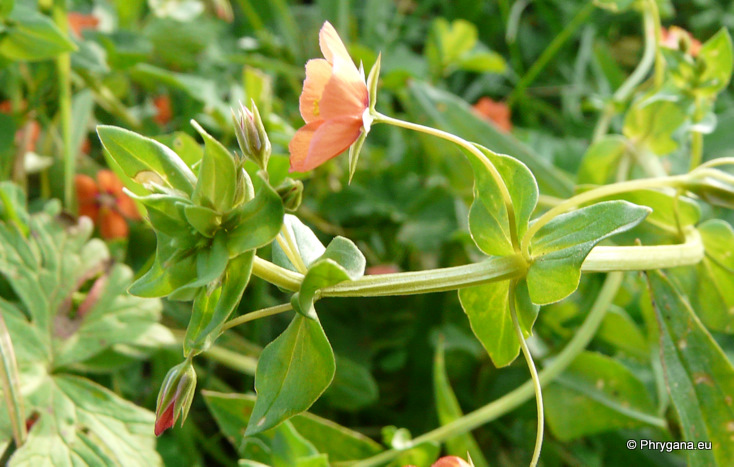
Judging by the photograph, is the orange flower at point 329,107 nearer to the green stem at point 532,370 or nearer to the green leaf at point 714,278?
the green stem at point 532,370

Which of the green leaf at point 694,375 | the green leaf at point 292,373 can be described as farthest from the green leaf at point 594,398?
the green leaf at point 292,373

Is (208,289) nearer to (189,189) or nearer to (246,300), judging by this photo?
(189,189)

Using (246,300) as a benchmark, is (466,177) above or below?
above

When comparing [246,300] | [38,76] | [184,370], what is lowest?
[246,300]

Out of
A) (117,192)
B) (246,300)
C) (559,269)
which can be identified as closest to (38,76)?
(117,192)

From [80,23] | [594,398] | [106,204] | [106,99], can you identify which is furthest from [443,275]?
[80,23]

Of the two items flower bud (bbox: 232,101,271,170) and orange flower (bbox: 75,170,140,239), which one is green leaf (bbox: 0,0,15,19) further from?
flower bud (bbox: 232,101,271,170)

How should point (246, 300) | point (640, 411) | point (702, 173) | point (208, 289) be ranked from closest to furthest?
point (208, 289) < point (702, 173) < point (640, 411) < point (246, 300)
